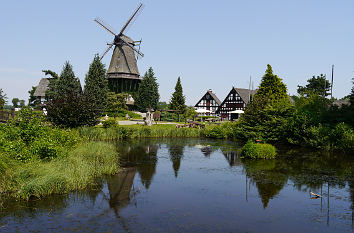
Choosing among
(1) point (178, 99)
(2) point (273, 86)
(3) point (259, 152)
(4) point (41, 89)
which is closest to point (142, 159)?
(3) point (259, 152)

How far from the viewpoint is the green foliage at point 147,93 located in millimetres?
55812

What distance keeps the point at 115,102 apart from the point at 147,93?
7.25 meters

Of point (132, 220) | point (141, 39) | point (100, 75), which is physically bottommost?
point (132, 220)

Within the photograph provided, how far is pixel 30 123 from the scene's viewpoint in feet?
50.4

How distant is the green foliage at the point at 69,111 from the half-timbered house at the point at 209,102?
1968 inches

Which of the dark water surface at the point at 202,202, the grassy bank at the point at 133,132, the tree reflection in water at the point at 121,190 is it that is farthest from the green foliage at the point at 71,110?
the tree reflection in water at the point at 121,190

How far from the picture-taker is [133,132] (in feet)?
105

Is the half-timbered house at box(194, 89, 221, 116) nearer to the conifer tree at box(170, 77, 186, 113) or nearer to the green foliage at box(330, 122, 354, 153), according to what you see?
the conifer tree at box(170, 77, 186, 113)

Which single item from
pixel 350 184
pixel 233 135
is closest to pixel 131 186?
pixel 350 184

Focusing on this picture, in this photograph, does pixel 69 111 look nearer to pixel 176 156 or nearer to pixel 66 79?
pixel 176 156

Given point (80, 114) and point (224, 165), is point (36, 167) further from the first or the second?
point (80, 114)

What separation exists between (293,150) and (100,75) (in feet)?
110

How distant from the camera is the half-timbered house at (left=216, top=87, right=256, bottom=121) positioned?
6425 cm

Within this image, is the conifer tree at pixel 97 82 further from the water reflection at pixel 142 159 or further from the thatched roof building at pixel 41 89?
the water reflection at pixel 142 159
